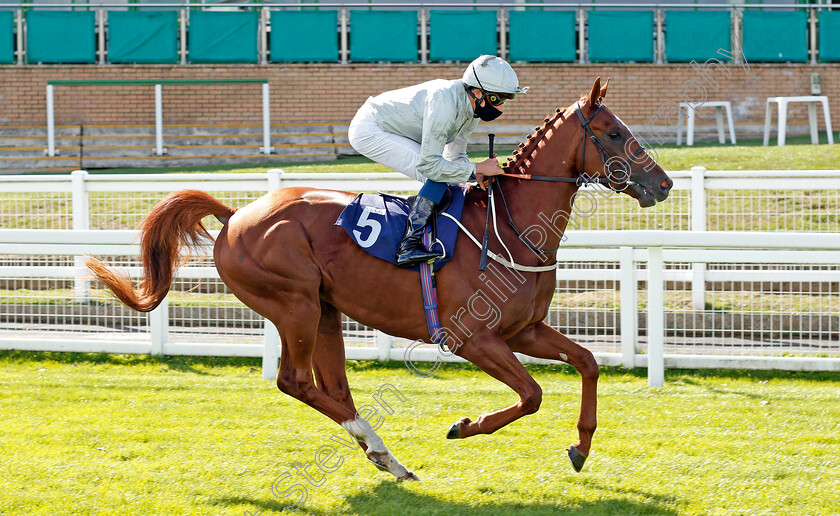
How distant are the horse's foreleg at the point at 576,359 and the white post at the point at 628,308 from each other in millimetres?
2024

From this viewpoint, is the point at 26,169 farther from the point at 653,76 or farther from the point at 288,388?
the point at 288,388

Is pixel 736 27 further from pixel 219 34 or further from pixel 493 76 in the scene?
pixel 493 76

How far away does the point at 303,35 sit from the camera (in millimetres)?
17516

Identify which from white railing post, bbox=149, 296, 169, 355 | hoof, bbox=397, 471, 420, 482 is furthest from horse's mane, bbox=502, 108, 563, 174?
white railing post, bbox=149, 296, 169, 355

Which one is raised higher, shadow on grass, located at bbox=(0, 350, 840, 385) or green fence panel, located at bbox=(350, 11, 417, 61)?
green fence panel, located at bbox=(350, 11, 417, 61)

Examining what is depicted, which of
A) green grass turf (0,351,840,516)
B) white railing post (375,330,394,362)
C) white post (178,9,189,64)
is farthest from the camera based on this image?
white post (178,9,189,64)

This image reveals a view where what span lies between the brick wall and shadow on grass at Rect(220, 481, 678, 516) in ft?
45.2

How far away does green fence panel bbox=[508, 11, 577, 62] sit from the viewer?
17516 mm

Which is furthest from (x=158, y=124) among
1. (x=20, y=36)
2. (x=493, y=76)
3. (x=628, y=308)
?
(x=493, y=76)

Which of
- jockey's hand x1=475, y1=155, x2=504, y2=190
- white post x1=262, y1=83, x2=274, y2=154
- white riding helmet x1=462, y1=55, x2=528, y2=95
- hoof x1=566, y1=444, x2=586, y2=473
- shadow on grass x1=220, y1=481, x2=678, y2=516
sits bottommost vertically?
shadow on grass x1=220, y1=481, x2=678, y2=516

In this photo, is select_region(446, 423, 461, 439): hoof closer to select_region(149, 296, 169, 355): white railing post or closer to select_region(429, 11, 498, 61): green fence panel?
select_region(149, 296, 169, 355): white railing post

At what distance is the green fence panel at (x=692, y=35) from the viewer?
17.6 metres

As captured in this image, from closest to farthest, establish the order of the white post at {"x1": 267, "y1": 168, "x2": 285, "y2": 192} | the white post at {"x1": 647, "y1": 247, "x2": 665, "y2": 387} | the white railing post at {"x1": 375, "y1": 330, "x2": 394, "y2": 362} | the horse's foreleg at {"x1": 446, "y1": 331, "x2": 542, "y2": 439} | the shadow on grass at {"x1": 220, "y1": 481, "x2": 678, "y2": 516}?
the shadow on grass at {"x1": 220, "y1": 481, "x2": 678, "y2": 516}
the horse's foreleg at {"x1": 446, "y1": 331, "x2": 542, "y2": 439}
the white post at {"x1": 647, "y1": 247, "x2": 665, "y2": 387}
the white railing post at {"x1": 375, "y1": 330, "x2": 394, "y2": 362}
the white post at {"x1": 267, "y1": 168, "x2": 285, "y2": 192}

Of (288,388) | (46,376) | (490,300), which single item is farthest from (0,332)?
(490,300)
